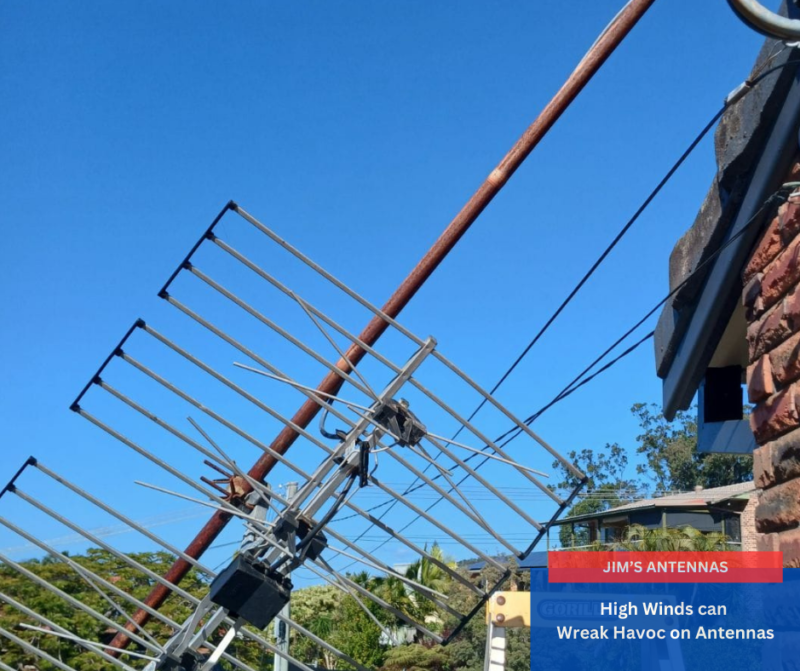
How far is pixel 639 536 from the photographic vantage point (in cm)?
2228

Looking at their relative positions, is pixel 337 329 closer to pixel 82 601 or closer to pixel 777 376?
pixel 777 376

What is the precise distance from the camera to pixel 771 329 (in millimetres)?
3770

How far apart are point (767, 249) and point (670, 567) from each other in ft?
4.92

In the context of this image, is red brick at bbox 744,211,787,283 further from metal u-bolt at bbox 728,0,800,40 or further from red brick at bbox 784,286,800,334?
metal u-bolt at bbox 728,0,800,40

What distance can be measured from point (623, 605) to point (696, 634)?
1.06 feet

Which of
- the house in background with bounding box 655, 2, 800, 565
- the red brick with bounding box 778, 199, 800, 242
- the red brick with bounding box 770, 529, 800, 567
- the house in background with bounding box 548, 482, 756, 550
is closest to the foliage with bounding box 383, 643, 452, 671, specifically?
the house in background with bounding box 548, 482, 756, 550

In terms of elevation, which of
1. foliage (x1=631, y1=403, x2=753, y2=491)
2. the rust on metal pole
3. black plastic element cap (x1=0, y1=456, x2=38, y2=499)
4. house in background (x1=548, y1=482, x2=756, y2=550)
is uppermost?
foliage (x1=631, y1=403, x2=753, y2=491)

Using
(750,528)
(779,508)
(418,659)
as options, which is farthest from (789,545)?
(418,659)

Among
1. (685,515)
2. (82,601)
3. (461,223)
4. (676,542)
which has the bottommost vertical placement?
(461,223)

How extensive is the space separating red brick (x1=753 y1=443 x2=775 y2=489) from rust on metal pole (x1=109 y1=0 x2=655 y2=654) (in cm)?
228

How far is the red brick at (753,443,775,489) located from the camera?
12.4 feet

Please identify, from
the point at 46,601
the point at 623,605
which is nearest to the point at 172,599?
the point at 46,601

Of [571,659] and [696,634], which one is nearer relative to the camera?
[696,634]

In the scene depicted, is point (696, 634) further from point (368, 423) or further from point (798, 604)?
point (368, 423)
